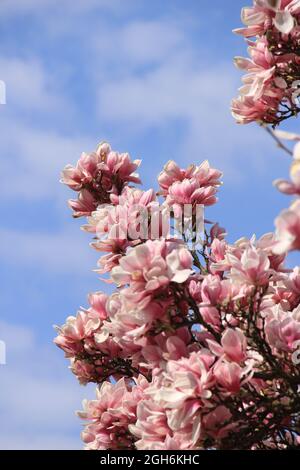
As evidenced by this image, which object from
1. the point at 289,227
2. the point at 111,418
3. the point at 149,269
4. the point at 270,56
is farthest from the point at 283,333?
the point at 270,56

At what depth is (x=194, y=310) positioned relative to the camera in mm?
3951

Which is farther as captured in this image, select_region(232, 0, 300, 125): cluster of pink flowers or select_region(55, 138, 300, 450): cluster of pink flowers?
select_region(232, 0, 300, 125): cluster of pink flowers

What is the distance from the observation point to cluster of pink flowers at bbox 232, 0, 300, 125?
5.12 m

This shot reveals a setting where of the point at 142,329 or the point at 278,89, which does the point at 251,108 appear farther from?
the point at 142,329

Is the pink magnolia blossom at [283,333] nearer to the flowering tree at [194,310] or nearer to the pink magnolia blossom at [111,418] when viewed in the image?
the flowering tree at [194,310]

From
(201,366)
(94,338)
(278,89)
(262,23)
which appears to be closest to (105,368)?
(94,338)

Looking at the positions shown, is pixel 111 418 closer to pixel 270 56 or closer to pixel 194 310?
pixel 194 310

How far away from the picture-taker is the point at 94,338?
17.0 ft

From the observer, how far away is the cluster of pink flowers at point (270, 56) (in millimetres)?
5121

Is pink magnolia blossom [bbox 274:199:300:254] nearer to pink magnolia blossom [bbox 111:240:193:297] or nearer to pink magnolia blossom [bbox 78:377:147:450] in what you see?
pink magnolia blossom [bbox 111:240:193:297]

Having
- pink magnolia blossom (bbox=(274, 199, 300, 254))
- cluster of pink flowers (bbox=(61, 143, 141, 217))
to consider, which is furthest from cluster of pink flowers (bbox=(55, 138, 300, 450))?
cluster of pink flowers (bbox=(61, 143, 141, 217))

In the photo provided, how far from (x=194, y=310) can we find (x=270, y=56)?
2058 mm

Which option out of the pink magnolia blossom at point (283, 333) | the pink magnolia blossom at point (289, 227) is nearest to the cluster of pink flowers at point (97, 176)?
the pink magnolia blossom at point (283, 333)

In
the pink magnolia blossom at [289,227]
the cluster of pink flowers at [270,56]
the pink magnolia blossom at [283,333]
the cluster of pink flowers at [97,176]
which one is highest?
the cluster of pink flowers at [270,56]
